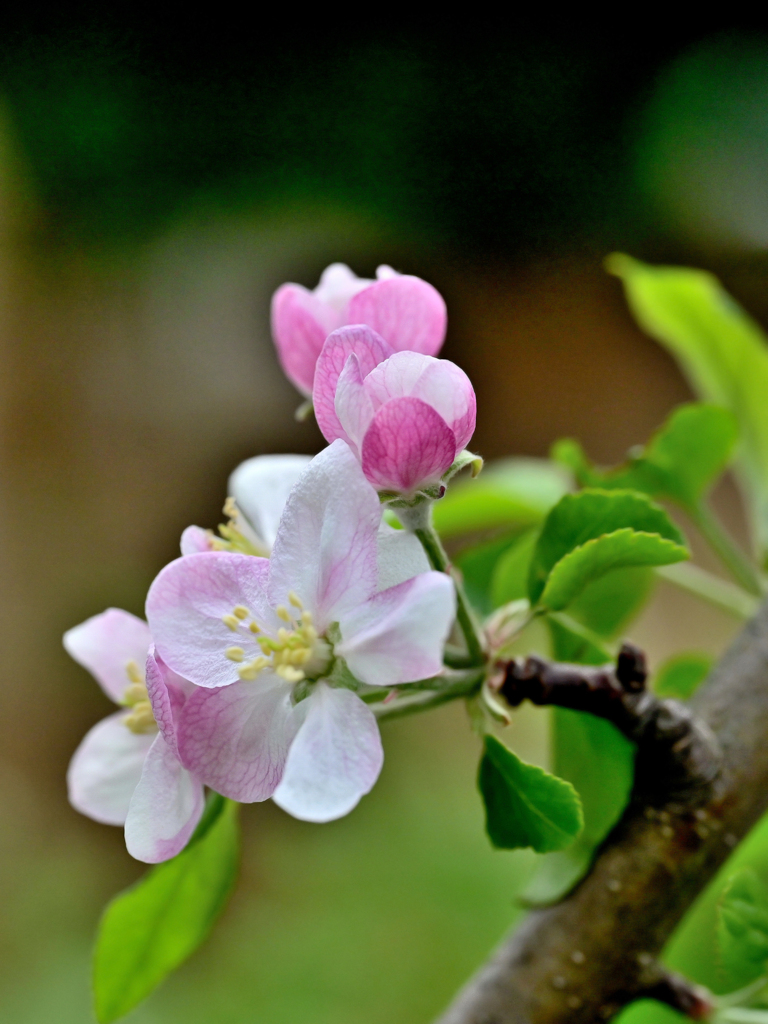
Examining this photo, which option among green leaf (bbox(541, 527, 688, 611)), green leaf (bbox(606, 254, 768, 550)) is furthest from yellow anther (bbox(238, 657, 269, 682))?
green leaf (bbox(606, 254, 768, 550))

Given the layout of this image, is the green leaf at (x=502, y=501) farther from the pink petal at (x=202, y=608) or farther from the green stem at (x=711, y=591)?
the pink petal at (x=202, y=608)

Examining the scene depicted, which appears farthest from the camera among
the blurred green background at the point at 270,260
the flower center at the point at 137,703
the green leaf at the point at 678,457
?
the blurred green background at the point at 270,260

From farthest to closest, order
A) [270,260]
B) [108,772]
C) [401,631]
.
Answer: [270,260] → [108,772] → [401,631]

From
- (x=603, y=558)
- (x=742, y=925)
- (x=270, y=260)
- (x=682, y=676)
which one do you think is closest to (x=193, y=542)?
(x=603, y=558)

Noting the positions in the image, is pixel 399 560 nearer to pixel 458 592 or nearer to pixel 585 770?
pixel 458 592

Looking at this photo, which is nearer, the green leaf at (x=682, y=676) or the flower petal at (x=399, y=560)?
the flower petal at (x=399, y=560)

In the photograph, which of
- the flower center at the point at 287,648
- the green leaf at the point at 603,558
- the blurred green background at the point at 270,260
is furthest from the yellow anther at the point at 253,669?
the blurred green background at the point at 270,260

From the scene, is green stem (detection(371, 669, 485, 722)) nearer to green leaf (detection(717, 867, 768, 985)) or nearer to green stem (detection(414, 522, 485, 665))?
green stem (detection(414, 522, 485, 665))
